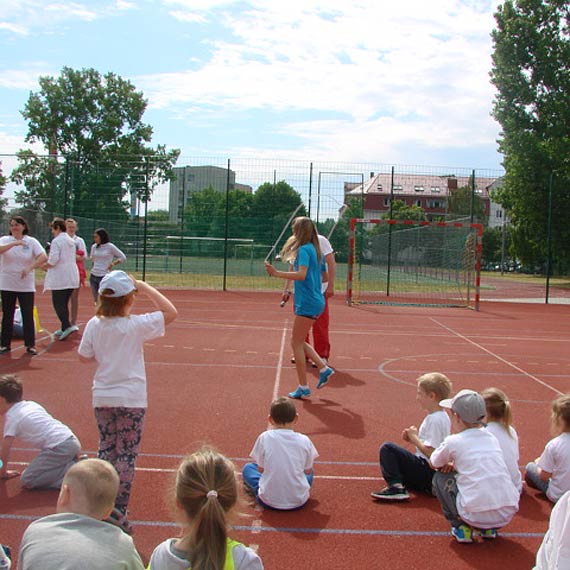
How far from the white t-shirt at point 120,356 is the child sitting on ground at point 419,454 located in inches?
71.4

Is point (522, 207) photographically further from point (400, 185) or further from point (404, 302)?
point (404, 302)

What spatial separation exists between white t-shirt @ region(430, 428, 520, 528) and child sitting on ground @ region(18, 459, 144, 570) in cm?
229

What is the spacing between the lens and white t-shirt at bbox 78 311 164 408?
4.18m

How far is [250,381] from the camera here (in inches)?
337

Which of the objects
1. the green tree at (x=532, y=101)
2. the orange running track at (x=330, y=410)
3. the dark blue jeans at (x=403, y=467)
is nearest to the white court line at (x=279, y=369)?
the orange running track at (x=330, y=410)

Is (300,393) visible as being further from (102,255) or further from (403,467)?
(102,255)

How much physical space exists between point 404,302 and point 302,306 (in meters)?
Result: 13.6

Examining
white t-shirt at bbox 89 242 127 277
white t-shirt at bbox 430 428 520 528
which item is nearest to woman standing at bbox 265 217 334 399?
white t-shirt at bbox 430 428 520 528

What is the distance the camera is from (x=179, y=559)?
2.51m

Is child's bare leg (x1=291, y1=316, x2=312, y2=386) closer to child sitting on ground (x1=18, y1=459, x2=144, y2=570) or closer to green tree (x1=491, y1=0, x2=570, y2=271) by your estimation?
child sitting on ground (x1=18, y1=459, x2=144, y2=570)

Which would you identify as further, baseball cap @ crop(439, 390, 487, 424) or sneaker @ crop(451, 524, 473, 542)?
baseball cap @ crop(439, 390, 487, 424)

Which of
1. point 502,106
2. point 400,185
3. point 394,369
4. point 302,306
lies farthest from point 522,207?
point 302,306

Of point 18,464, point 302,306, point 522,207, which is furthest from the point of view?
point 522,207

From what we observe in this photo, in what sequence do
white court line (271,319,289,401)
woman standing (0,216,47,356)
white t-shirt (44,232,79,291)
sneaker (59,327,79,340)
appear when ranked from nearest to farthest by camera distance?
1. white court line (271,319,289,401)
2. woman standing (0,216,47,356)
3. white t-shirt (44,232,79,291)
4. sneaker (59,327,79,340)
